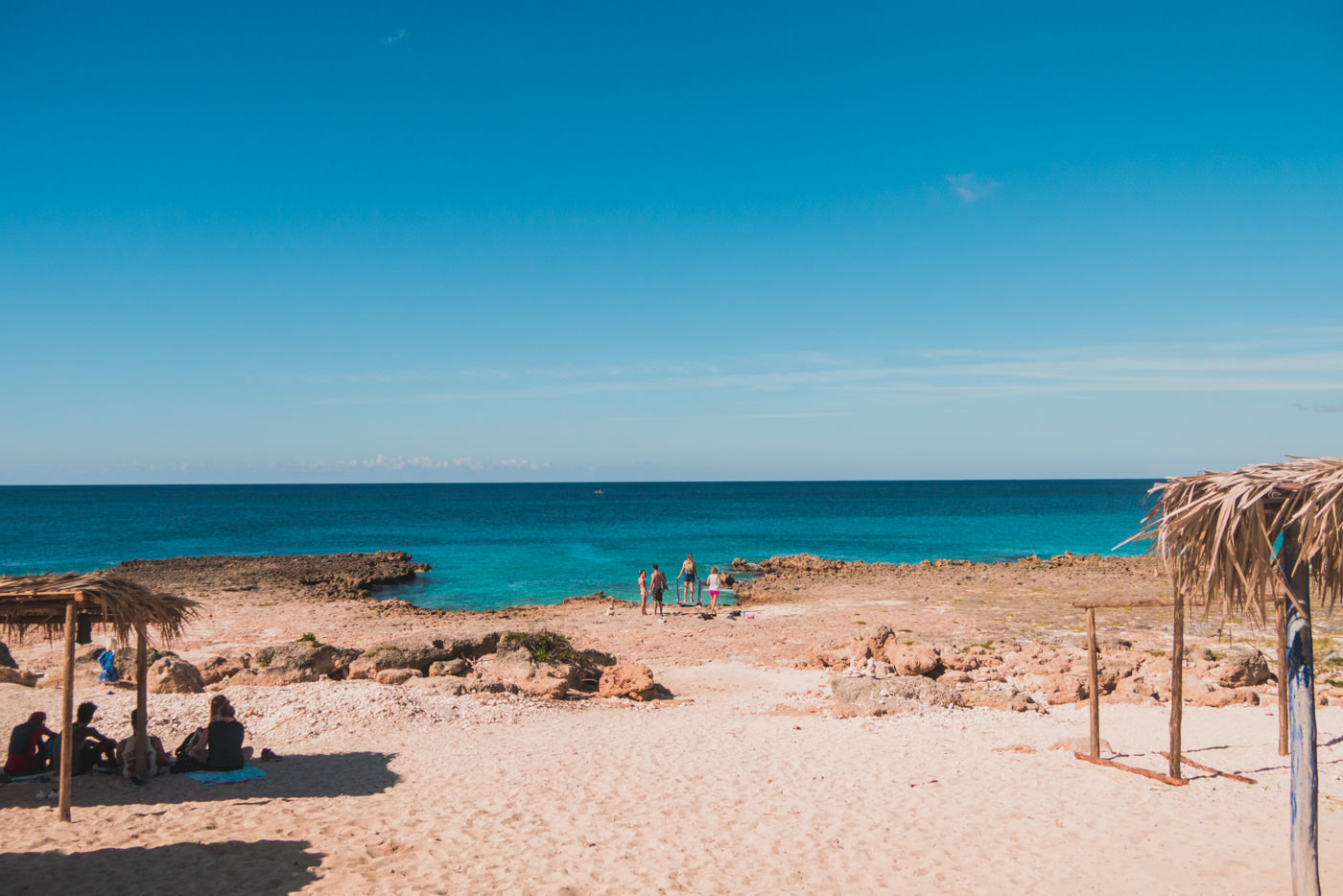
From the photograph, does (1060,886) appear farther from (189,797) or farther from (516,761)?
(189,797)

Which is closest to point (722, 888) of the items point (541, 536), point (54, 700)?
point (54, 700)

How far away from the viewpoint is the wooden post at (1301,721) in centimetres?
566

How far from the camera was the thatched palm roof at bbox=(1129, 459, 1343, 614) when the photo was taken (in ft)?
17.5

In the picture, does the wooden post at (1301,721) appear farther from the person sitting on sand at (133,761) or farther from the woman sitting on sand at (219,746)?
the person sitting on sand at (133,761)

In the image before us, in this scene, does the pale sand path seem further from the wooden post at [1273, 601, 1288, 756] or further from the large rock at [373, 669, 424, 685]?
the large rock at [373, 669, 424, 685]

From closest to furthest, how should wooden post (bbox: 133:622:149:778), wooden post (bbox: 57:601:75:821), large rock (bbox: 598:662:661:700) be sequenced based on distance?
1. wooden post (bbox: 57:601:75:821)
2. wooden post (bbox: 133:622:149:778)
3. large rock (bbox: 598:662:661:700)

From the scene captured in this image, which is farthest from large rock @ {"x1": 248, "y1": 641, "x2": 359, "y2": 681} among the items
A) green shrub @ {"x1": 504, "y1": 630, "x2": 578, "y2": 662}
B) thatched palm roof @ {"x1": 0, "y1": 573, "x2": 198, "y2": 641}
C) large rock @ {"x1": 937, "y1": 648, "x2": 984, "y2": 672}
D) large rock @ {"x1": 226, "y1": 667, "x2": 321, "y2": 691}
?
large rock @ {"x1": 937, "y1": 648, "x2": 984, "y2": 672}

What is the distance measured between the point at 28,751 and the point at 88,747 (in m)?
0.56

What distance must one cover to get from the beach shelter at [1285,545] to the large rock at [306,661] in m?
13.8

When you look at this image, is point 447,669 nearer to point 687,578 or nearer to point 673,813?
point 673,813

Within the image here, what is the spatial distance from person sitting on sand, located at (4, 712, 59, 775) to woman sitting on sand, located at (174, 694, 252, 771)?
55.3 inches

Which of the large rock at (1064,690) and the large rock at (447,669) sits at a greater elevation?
the large rock at (1064,690)

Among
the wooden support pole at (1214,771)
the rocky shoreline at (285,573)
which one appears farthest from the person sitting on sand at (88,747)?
the rocky shoreline at (285,573)

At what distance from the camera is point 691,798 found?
9.02 metres
